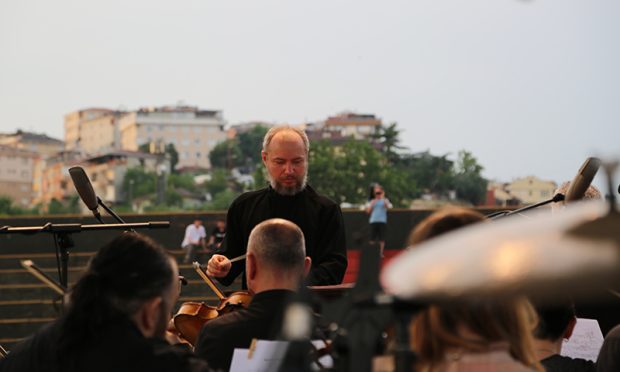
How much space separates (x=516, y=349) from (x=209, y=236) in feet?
96.8

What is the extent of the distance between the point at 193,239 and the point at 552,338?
27.2 meters

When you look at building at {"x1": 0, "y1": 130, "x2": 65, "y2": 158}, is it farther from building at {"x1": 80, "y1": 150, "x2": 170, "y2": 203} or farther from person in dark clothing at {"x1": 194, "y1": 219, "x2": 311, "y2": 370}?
person in dark clothing at {"x1": 194, "y1": 219, "x2": 311, "y2": 370}

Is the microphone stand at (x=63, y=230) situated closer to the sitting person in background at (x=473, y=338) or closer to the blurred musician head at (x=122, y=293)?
the blurred musician head at (x=122, y=293)

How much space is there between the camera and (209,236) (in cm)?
3203

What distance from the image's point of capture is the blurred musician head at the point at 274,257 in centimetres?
434

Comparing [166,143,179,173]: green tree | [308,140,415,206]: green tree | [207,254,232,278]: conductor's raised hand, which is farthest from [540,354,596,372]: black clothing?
[166,143,179,173]: green tree

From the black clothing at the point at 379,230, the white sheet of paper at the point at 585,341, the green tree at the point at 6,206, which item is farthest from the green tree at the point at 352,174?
the white sheet of paper at the point at 585,341

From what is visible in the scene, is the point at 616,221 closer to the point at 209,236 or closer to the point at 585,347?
the point at 585,347

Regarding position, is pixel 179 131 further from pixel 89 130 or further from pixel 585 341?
pixel 585 341

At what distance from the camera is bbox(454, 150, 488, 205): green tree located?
118m

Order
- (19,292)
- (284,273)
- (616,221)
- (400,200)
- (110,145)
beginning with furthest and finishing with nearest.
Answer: (110,145) → (400,200) → (19,292) → (284,273) → (616,221)

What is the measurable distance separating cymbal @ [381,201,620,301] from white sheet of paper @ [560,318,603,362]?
2.83 m

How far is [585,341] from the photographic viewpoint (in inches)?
184

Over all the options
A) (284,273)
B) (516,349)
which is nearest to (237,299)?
(284,273)
